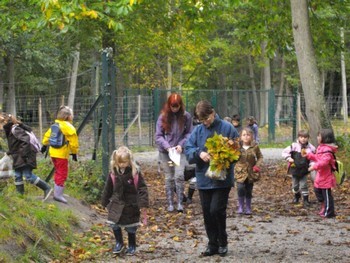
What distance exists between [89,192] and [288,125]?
2041cm

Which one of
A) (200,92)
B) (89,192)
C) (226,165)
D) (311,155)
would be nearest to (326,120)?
(311,155)

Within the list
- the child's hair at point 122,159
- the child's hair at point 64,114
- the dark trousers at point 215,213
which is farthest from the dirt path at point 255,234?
the child's hair at point 64,114

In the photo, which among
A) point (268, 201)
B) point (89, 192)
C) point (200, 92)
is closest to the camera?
point (89, 192)

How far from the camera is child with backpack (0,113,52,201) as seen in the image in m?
10.2

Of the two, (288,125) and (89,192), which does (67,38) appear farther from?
(288,125)

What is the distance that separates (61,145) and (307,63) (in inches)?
317

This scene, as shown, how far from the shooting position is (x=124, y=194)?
845 cm

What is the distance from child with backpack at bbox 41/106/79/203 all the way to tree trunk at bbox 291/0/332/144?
7707 mm

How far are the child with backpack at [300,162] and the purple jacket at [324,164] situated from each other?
3.10 ft

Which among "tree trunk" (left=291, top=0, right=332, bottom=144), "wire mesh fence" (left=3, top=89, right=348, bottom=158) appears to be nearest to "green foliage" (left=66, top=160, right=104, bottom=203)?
"wire mesh fence" (left=3, top=89, right=348, bottom=158)

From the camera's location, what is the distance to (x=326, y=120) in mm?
16938

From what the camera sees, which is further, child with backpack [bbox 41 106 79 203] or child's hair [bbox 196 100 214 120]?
child with backpack [bbox 41 106 79 203]

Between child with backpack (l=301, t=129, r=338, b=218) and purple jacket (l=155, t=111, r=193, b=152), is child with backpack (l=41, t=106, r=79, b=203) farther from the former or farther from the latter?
child with backpack (l=301, t=129, r=338, b=218)

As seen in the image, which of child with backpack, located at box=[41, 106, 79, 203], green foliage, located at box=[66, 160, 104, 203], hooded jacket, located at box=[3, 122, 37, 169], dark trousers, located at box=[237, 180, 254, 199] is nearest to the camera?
hooded jacket, located at box=[3, 122, 37, 169]
